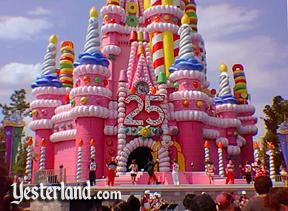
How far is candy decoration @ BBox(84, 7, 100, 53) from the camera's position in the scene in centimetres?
2212

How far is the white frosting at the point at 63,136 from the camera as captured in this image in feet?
72.3

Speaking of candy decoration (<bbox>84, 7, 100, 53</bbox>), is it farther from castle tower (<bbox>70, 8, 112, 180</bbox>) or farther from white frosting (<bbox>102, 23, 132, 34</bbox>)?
white frosting (<bbox>102, 23, 132, 34</bbox>)

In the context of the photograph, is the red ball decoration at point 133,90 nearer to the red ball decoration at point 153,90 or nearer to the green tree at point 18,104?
the red ball decoration at point 153,90

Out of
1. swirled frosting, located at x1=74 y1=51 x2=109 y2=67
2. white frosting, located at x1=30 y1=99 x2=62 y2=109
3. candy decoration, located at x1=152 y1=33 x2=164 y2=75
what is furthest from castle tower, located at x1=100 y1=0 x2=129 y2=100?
white frosting, located at x1=30 y1=99 x2=62 y2=109

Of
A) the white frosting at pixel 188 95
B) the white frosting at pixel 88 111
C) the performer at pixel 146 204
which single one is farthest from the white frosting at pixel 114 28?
the performer at pixel 146 204

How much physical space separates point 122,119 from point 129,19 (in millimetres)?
8562

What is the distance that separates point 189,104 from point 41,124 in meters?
9.67

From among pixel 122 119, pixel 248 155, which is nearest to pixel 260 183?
pixel 122 119

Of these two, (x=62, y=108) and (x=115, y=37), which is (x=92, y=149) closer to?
(x=62, y=108)

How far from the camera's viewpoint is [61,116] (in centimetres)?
2302

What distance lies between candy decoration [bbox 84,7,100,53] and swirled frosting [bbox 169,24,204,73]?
4901 millimetres

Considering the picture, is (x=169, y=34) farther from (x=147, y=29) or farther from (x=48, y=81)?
(x=48, y=81)

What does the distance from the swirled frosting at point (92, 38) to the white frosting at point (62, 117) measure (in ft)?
12.9

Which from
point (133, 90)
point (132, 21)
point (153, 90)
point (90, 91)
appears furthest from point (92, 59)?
point (132, 21)
